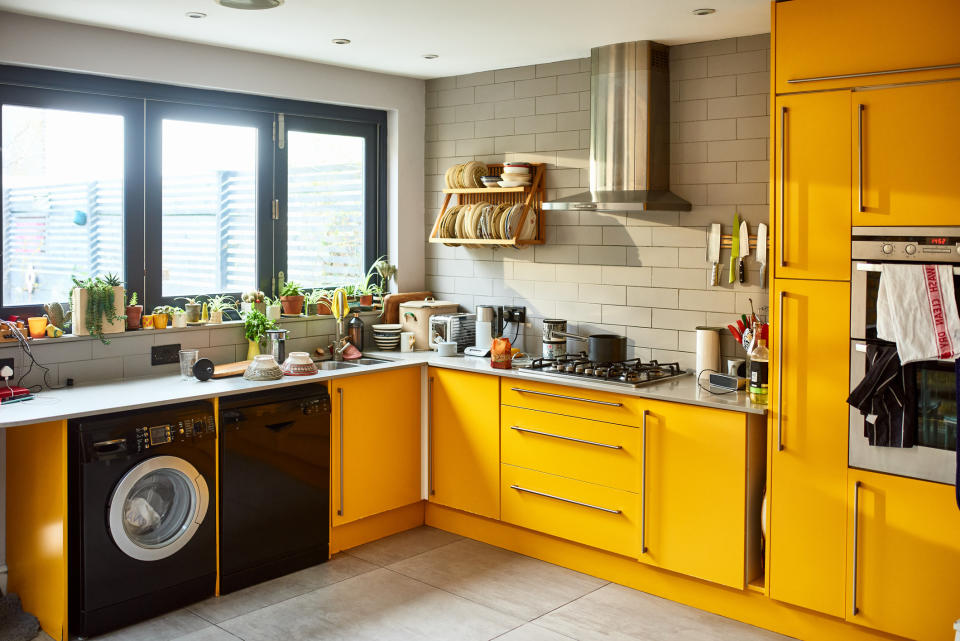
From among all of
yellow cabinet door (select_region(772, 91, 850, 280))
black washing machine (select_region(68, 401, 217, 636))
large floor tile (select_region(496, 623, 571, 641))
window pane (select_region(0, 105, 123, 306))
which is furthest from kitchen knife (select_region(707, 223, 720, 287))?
window pane (select_region(0, 105, 123, 306))

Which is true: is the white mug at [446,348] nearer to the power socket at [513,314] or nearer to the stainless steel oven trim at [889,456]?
the power socket at [513,314]

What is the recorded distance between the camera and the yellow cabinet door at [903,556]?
3.12m

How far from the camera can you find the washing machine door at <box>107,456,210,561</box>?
11.4ft

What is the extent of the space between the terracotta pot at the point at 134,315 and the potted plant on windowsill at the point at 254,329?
1.88ft

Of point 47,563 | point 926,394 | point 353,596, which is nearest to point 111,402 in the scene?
point 47,563

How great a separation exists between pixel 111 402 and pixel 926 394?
320cm

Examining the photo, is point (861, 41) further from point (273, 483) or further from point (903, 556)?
point (273, 483)

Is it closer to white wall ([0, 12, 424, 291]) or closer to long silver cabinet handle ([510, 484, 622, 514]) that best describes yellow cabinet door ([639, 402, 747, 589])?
long silver cabinet handle ([510, 484, 622, 514])

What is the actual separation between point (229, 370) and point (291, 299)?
0.73m

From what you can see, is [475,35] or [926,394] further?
[475,35]

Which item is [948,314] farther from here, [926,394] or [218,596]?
[218,596]

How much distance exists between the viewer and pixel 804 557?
346 cm

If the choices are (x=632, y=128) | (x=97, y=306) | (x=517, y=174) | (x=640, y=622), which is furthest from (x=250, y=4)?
(x=640, y=622)

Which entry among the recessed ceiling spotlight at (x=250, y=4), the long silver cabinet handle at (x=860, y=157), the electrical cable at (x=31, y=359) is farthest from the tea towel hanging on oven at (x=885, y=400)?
the electrical cable at (x=31, y=359)
